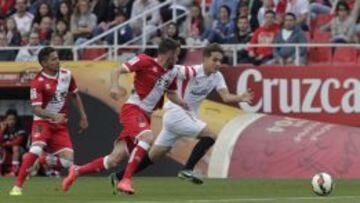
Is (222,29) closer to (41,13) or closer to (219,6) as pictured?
(219,6)

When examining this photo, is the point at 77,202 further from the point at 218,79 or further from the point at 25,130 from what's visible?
the point at 25,130

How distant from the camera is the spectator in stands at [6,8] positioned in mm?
30420

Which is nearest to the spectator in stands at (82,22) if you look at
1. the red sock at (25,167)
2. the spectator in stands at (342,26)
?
the spectator in stands at (342,26)

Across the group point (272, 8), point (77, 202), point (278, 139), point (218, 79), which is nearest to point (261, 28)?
point (272, 8)

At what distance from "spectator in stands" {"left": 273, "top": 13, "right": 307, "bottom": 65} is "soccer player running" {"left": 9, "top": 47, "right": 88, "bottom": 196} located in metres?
7.06

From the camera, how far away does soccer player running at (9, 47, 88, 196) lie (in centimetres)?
1828

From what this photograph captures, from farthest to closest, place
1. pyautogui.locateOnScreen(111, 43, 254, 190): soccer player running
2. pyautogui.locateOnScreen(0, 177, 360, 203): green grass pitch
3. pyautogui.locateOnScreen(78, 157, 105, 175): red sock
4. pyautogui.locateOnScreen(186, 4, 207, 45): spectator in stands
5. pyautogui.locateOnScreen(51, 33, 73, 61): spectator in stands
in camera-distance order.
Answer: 1. pyautogui.locateOnScreen(51, 33, 73, 61): spectator in stands
2. pyautogui.locateOnScreen(186, 4, 207, 45): spectator in stands
3. pyautogui.locateOnScreen(111, 43, 254, 190): soccer player running
4. pyautogui.locateOnScreen(78, 157, 105, 175): red sock
5. pyautogui.locateOnScreen(0, 177, 360, 203): green grass pitch

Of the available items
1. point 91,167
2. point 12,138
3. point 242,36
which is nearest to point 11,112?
point 12,138

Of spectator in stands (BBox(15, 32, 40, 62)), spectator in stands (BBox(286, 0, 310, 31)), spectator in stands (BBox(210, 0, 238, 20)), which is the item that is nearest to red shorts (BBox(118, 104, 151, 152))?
spectator in stands (BBox(286, 0, 310, 31))

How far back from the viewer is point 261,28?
25984 millimetres

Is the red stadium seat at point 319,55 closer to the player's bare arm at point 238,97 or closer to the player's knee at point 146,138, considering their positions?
the player's bare arm at point 238,97

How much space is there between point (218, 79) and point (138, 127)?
3.73 metres

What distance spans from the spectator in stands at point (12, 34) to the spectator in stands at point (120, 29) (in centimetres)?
186

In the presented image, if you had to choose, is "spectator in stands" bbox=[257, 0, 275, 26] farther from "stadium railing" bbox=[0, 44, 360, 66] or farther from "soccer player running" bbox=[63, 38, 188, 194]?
"soccer player running" bbox=[63, 38, 188, 194]
